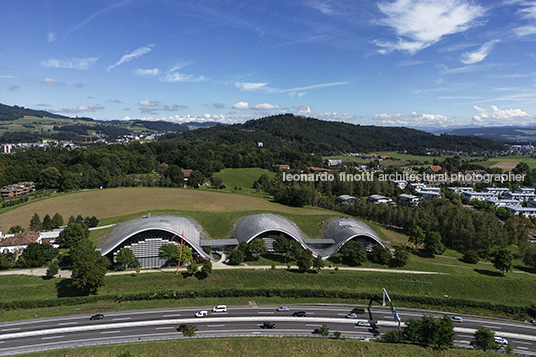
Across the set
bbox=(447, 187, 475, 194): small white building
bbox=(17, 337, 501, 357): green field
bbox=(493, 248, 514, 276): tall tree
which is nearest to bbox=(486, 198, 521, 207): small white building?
bbox=(447, 187, 475, 194): small white building

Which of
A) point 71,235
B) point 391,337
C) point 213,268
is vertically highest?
point 71,235

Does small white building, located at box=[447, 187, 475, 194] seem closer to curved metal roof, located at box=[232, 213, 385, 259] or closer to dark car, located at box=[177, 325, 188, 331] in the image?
curved metal roof, located at box=[232, 213, 385, 259]

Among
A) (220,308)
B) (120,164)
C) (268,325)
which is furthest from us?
(120,164)

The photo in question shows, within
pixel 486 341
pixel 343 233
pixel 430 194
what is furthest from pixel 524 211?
pixel 486 341

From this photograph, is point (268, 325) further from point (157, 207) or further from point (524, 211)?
point (524, 211)

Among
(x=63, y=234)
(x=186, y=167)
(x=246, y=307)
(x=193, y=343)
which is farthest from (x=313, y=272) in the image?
(x=186, y=167)

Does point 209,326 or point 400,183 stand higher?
point 400,183

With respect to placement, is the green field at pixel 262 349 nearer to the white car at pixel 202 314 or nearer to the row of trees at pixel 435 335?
the row of trees at pixel 435 335

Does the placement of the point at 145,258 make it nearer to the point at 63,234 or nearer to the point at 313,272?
the point at 63,234
